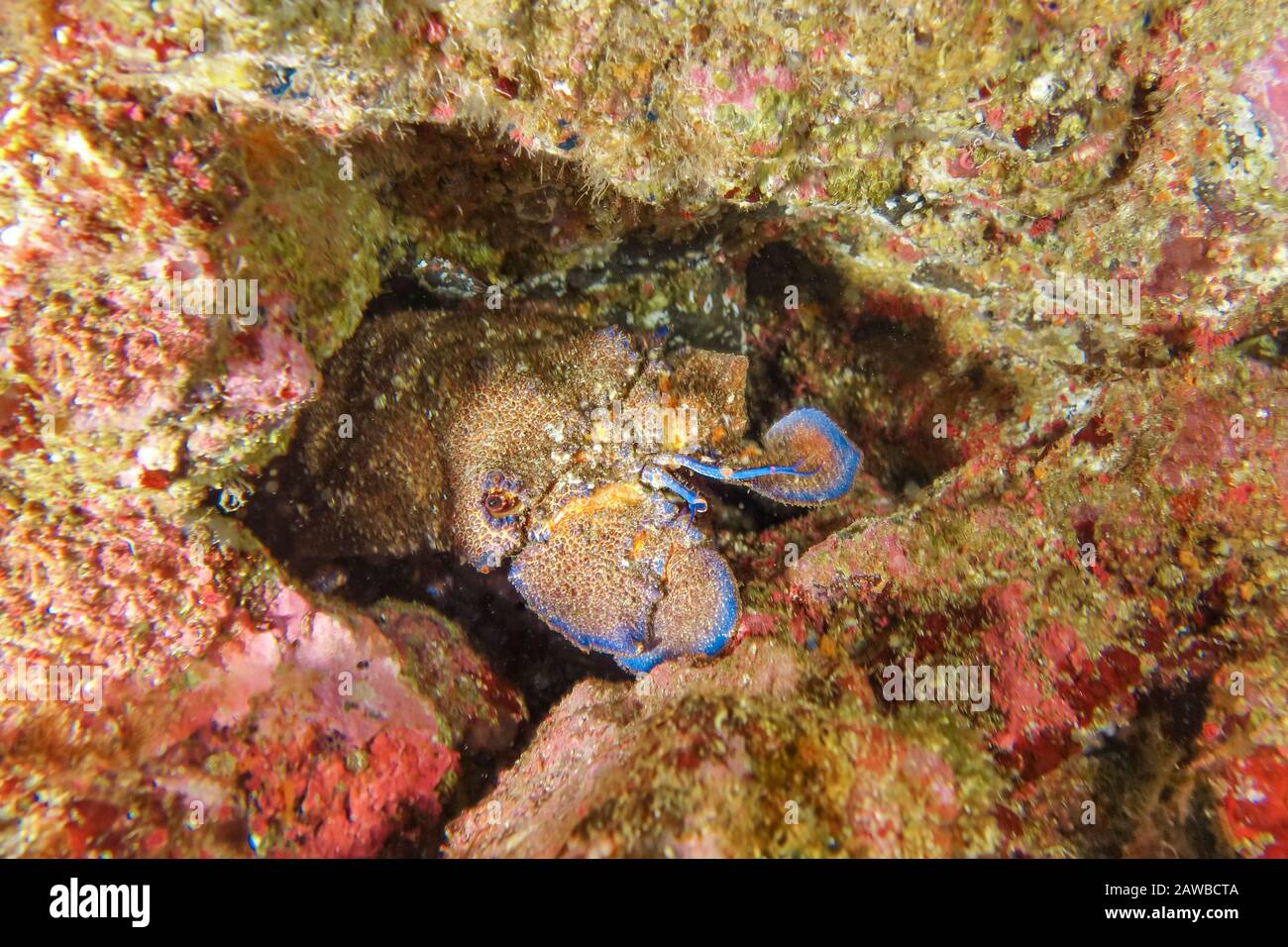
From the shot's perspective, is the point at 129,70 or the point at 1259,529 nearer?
the point at 129,70

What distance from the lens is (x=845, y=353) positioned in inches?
204

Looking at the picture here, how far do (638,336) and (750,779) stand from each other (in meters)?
2.92

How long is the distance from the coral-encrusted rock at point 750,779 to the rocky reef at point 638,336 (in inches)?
0.8

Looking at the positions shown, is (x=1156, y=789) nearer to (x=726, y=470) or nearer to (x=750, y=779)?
(x=750, y=779)

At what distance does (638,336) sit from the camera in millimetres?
4367

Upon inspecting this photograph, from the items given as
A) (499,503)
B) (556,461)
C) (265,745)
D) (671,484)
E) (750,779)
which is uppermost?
(556,461)

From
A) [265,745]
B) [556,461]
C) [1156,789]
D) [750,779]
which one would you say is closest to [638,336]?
[556,461]

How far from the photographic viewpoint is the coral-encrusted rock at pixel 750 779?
7.72 ft

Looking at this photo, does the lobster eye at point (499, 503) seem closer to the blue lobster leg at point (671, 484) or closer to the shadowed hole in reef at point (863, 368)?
the blue lobster leg at point (671, 484)

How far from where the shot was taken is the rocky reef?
2.44m

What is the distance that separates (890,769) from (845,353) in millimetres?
3390
